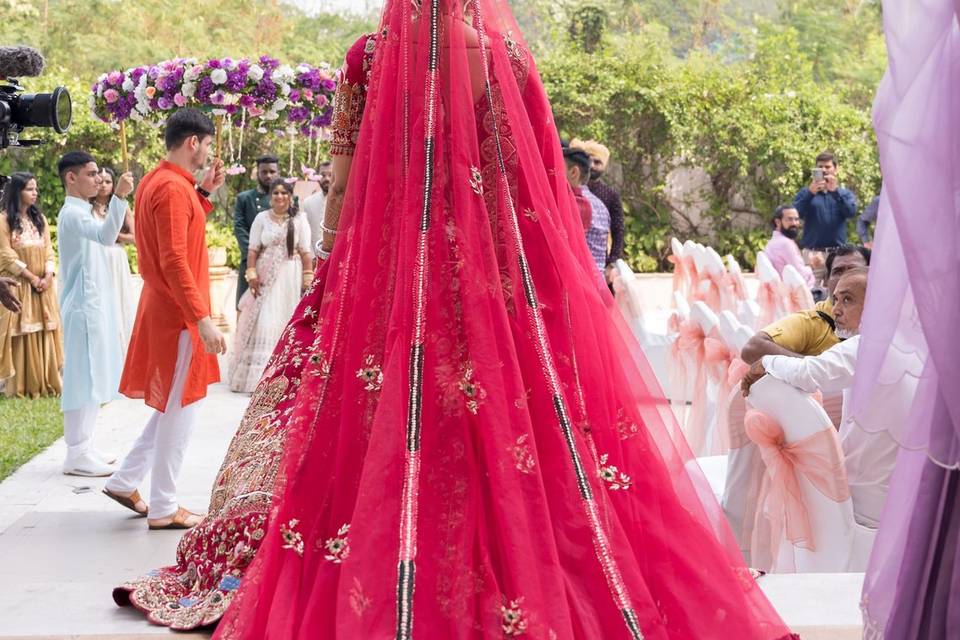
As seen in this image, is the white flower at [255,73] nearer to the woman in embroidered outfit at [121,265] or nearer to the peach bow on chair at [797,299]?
the woman in embroidered outfit at [121,265]

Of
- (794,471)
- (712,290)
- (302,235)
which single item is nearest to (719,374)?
(794,471)

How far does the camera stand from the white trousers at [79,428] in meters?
5.70

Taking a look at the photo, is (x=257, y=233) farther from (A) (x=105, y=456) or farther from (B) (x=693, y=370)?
(B) (x=693, y=370)

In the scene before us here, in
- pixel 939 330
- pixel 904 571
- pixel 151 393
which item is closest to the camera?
pixel 939 330

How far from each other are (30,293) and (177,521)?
4080 millimetres

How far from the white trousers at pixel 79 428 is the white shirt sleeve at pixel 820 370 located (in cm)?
337

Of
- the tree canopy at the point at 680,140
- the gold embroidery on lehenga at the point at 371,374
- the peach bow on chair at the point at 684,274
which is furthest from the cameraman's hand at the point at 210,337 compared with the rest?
the tree canopy at the point at 680,140

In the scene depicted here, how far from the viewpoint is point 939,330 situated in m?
1.92

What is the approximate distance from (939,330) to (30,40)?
24159 mm

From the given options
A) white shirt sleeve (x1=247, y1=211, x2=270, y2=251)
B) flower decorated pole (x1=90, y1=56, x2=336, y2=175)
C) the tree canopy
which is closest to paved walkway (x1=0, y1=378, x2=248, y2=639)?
white shirt sleeve (x1=247, y1=211, x2=270, y2=251)

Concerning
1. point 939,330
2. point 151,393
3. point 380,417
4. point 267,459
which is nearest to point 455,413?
point 380,417

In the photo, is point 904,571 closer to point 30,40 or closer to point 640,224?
point 640,224

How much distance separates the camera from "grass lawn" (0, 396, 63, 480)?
20.3 feet

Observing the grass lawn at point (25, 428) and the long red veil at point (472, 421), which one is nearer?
the long red veil at point (472, 421)
